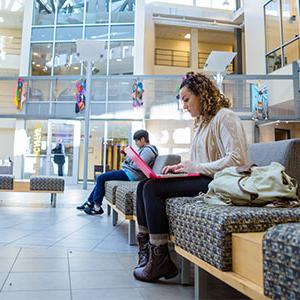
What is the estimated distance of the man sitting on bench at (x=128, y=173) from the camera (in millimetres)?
3174

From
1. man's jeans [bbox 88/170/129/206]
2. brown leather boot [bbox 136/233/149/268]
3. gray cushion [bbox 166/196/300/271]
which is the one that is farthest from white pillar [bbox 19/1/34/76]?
gray cushion [bbox 166/196/300/271]

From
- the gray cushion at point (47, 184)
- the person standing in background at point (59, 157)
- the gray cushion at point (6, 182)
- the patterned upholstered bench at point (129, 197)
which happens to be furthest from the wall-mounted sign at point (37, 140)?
the patterned upholstered bench at point (129, 197)

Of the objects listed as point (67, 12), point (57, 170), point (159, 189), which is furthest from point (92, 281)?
point (67, 12)

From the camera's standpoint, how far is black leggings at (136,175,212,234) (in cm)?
156

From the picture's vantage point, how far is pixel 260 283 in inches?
34.6

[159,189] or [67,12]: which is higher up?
[67,12]

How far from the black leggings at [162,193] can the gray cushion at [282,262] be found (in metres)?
0.81

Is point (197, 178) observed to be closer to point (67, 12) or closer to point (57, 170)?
point (57, 170)

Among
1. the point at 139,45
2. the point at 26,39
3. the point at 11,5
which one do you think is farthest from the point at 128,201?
the point at 11,5

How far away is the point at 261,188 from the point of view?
3.88ft

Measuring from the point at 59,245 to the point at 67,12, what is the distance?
1066 cm

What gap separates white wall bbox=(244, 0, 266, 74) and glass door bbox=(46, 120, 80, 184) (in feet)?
19.3

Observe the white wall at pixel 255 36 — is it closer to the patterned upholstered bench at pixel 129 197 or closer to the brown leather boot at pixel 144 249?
the patterned upholstered bench at pixel 129 197

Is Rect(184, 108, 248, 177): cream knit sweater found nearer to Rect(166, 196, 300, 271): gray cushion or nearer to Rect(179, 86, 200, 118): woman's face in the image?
Rect(179, 86, 200, 118): woman's face
